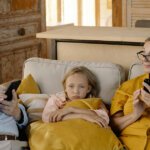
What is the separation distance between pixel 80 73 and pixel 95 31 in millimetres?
613

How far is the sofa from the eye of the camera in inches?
81.7

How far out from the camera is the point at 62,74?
7.18 ft

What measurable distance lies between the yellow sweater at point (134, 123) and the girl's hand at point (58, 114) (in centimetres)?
25

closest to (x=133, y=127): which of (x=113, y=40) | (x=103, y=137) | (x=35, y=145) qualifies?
(x=103, y=137)

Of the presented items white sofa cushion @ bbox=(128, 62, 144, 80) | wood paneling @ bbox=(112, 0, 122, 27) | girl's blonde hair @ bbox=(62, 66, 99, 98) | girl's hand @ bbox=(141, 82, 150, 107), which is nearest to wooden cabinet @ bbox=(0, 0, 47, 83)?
wood paneling @ bbox=(112, 0, 122, 27)

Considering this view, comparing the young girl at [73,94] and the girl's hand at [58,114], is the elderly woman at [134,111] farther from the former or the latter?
the girl's hand at [58,114]

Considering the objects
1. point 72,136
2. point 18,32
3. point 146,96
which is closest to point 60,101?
point 72,136

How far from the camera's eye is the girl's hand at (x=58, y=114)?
1.84 metres

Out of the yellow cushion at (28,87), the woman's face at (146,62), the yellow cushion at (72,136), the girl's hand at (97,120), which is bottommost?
the yellow cushion at (72,136)

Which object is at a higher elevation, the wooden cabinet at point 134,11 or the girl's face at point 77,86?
the wooden cabinet at point 134,11

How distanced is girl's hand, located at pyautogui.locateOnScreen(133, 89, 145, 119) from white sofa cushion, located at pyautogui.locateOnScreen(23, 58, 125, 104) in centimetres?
30

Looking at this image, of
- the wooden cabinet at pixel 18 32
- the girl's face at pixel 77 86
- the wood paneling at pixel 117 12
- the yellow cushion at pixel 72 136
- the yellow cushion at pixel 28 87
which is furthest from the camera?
the wood paneling at pixel 117 12

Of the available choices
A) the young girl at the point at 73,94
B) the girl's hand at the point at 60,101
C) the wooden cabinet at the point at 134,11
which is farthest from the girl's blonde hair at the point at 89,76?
the wooden cabinet at the point at 134,11

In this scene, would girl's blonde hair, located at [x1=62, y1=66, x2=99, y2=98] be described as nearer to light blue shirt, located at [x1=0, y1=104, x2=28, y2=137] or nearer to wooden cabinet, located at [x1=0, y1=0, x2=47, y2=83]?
light blue shirt, located at [x1=0, y1=104, x2=28, y2=137]
